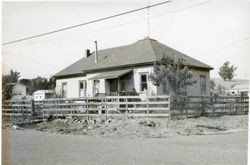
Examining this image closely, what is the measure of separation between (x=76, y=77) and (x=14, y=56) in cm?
1471

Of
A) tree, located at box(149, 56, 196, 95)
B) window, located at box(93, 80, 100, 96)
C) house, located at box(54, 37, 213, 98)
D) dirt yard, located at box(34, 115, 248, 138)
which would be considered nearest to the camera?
dirt yard, located at box(34, 115, 248, 138)

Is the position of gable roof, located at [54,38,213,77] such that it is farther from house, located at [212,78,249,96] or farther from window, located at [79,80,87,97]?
house, located at [212,78,249,96]

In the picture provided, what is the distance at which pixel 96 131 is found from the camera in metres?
11.7

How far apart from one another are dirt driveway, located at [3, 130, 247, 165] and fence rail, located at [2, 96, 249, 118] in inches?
119

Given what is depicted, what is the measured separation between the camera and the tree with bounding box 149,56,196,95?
14320 millimetres

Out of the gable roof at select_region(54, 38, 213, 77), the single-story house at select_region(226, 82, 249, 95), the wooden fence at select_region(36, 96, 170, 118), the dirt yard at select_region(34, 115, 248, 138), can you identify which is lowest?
the dirt yard at select_region(34, 115, 248, 138)

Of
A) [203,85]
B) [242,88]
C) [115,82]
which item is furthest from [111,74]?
[242,88]

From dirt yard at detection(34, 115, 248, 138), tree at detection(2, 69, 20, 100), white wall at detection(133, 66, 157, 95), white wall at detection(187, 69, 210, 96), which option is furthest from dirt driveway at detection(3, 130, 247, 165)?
white wall at detection(187, 69, 210, 96)

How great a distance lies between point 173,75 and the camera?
14.3m

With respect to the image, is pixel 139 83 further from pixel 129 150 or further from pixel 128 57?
pixel 129 150

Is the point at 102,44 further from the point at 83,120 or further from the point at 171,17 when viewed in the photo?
the point at 83,120

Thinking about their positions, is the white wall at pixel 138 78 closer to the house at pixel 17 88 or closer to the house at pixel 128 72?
the house at pixel 128 72

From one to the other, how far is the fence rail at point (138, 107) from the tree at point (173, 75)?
0.58 metres

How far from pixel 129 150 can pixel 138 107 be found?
6.41 meters
